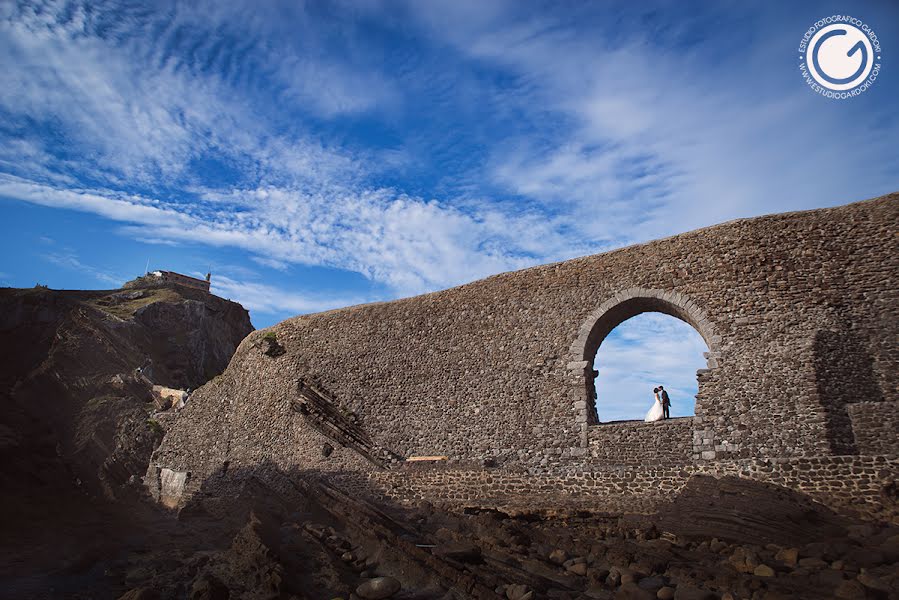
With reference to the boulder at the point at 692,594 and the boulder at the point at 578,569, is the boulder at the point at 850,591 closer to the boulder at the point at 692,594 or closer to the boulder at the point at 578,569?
the boulder at the point at 692,594

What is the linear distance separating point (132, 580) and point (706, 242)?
1474cm

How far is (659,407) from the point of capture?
15789mm

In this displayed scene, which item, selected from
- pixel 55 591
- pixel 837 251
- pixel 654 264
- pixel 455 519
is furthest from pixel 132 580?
pixel 837 251

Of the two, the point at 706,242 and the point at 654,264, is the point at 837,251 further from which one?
the point at 654,264

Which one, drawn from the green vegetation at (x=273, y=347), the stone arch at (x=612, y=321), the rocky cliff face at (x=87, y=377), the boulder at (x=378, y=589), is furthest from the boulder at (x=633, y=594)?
the rocky cliff face at (x=87, y=377)

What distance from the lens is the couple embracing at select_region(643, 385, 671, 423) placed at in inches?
613

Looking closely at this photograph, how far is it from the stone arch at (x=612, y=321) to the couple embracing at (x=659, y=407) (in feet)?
5.19

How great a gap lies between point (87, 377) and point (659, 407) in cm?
3185

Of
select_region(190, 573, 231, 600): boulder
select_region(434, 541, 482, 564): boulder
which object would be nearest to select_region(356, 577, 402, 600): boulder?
select_region(434, 541, 482, 564): boulder

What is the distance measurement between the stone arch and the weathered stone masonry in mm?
48

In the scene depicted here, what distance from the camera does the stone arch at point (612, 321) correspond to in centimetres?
1459

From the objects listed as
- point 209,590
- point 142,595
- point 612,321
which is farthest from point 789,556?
point 142,595

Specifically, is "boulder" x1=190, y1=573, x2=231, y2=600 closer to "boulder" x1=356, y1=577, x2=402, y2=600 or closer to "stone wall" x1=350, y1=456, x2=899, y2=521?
"boulder" x1=356, y1=577, x2=402, y2=600

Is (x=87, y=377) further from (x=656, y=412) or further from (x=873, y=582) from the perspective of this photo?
(x=873, y=582)
